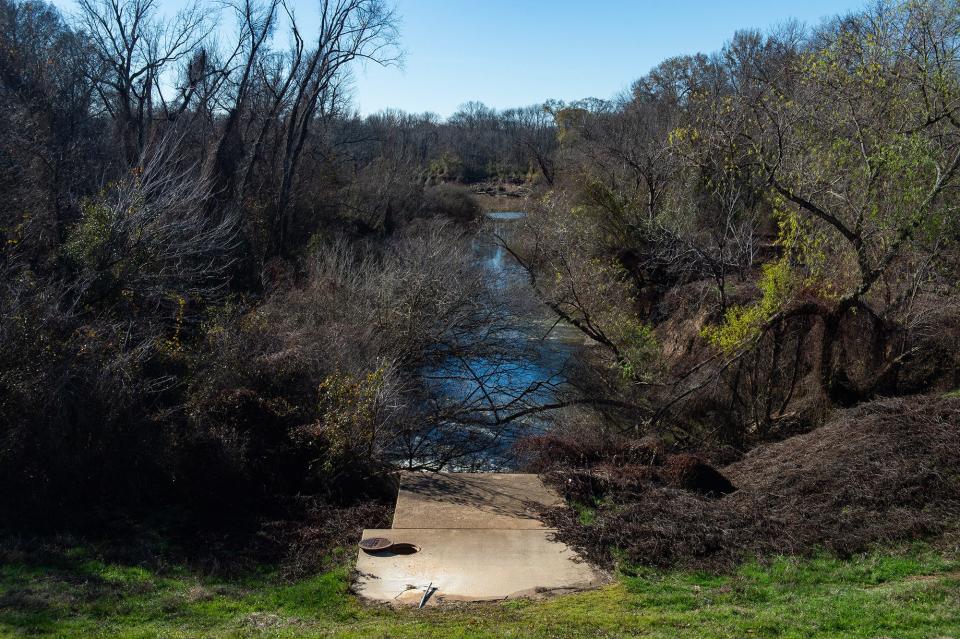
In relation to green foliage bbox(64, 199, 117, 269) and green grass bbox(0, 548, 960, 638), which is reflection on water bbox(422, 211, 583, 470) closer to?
green foliage bbox(64, 199, 117, 269)

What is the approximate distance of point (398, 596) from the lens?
7.07 m

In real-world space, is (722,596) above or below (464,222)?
below

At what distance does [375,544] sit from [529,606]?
2.15m

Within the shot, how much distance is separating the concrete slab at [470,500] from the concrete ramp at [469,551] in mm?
12

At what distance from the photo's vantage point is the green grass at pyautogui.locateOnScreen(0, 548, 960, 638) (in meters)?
5.77

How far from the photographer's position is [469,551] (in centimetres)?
820

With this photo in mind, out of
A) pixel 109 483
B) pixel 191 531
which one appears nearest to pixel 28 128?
pixel 109 483

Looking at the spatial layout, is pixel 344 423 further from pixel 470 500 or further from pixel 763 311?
pixel 763 311

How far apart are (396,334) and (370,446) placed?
781 centimetres

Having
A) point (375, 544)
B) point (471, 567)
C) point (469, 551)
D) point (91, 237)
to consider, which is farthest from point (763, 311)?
point (91, 237)

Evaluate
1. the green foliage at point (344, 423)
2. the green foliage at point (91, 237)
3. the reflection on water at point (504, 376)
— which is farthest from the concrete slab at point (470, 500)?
the green foliage at point (91, 237)

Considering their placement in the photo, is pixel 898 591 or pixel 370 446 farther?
pixel 370 446

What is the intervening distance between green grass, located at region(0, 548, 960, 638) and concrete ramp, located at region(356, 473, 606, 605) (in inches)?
12.6

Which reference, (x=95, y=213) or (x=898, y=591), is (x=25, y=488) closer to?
(x=95, y=213)
